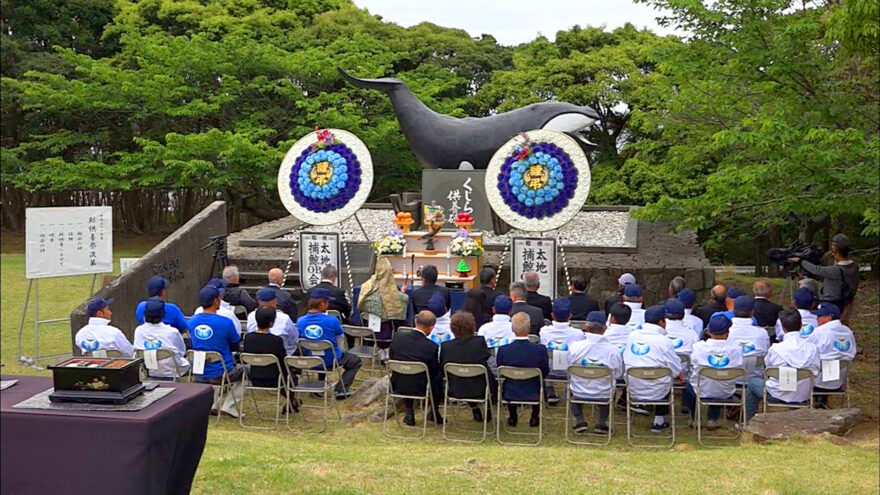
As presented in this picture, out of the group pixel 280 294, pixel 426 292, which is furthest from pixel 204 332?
pixel 426 292

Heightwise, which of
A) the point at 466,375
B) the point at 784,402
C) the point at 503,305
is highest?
the point at 503,305

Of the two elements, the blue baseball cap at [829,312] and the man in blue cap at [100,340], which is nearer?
the man in blue cap at [100,340]

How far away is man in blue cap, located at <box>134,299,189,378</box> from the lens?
7367 mm

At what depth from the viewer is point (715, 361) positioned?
23.1 ft

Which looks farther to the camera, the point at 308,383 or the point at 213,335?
the point at 308,383

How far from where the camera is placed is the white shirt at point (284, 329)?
7941 millimetres

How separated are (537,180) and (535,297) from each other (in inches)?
113

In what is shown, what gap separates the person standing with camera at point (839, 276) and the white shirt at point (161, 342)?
6.89m

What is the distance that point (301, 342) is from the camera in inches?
303

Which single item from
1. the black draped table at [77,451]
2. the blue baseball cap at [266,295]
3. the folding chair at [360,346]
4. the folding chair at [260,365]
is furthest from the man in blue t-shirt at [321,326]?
the black draped table at [77,451]

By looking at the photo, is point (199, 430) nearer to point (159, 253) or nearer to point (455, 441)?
point (455, 441)

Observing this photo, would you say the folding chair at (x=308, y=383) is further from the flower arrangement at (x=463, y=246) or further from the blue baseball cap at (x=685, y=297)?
the flower arrangement at (x=463, y=246)

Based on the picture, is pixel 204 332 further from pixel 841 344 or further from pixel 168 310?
pixel 841 344

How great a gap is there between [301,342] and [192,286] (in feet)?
16.2
